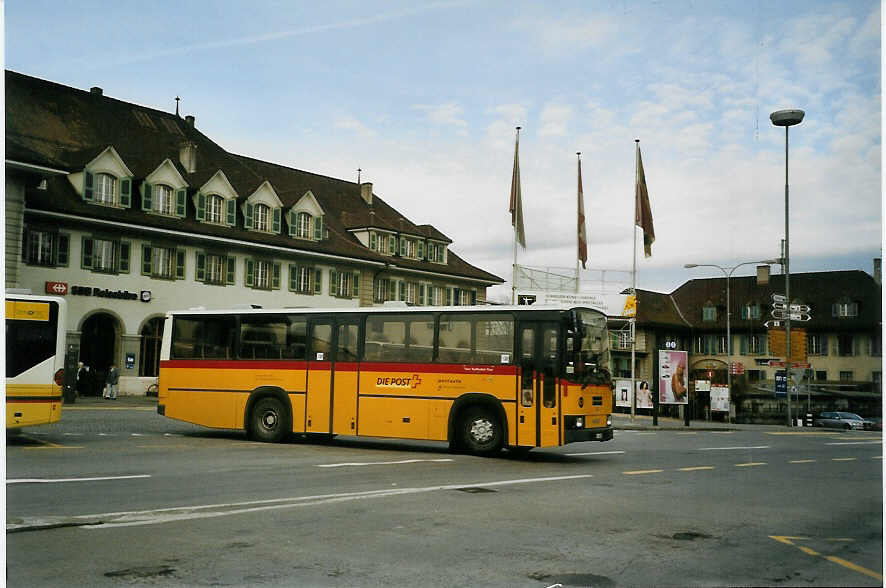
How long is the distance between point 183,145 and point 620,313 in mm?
27714

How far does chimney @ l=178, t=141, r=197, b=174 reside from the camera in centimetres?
4628

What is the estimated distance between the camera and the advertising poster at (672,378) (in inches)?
1549

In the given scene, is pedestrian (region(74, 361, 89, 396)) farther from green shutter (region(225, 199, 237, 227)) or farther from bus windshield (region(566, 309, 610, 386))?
bus windshield (region(566, 309, 610, 386))

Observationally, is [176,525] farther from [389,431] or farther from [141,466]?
[389,431]

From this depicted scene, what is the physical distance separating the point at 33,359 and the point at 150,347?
25.0 metres

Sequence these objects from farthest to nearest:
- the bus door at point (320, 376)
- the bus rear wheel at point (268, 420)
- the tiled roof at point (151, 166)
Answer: the tiled roof at point (151, 166), the bus rear wheel at point (268, 420), the bus door at point (320, 376)


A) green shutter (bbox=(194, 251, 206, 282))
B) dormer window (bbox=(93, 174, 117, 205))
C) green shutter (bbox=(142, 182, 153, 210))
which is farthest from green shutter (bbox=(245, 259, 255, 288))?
dormer window (bbox=(93, 174, 117, 205))

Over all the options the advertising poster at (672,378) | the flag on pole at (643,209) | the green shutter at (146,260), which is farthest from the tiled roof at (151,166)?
the flag on pole at (643,209)

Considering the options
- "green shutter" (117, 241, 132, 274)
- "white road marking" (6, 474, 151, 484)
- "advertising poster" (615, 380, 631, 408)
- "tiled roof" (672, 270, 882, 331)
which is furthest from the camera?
"advertising poster" (615, 380, 631, 408)

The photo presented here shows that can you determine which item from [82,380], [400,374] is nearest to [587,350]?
[400,374]

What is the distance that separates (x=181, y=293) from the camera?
42.6m

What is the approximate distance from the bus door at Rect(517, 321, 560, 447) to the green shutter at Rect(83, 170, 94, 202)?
27246mm

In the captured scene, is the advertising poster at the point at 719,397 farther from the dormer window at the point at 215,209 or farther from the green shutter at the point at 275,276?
the dormer window at the point at 215,209

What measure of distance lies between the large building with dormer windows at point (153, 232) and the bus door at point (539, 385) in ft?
64.9
